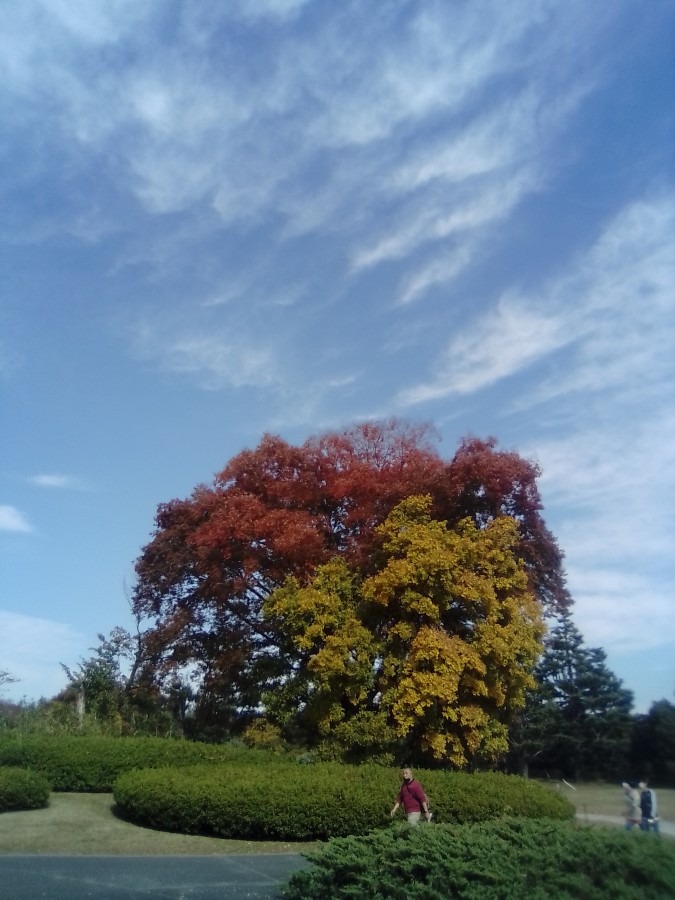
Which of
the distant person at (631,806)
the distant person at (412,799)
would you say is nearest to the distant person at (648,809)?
the distant person at (631,806)

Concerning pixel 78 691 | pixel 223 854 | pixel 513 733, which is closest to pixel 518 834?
pixel 223 854

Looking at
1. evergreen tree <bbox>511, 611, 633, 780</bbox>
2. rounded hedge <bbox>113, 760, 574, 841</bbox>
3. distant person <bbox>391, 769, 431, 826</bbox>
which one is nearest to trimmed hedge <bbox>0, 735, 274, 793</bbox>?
rounded hedge <bbox>113, 760, 574, 841</bbox>

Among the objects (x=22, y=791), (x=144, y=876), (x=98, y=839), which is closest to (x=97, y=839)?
(x=98, y=839)

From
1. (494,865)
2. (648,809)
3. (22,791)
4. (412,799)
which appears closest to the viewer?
(494,865)

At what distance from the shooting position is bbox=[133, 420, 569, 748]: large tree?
19.1 metres

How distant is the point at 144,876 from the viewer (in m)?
10.4

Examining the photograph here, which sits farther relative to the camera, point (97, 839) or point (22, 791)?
point (22, 791)

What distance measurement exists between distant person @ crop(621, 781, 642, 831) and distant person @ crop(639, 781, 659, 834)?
0.06 m

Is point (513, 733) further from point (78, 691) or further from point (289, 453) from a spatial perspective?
point (78, 691)

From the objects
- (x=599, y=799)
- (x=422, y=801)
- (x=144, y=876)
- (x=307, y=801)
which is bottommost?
(x=144, y=876)

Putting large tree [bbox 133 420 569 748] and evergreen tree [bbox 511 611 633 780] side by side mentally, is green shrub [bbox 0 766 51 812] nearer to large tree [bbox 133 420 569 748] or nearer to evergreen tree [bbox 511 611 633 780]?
large tree [bbox 133 420 569 748]

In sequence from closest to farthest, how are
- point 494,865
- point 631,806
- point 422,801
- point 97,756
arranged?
point 494,865, point 631,806, point 422,801, point 97,756

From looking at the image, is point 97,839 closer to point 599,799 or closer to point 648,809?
point 599,799

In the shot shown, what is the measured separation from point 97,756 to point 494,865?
526 inches
